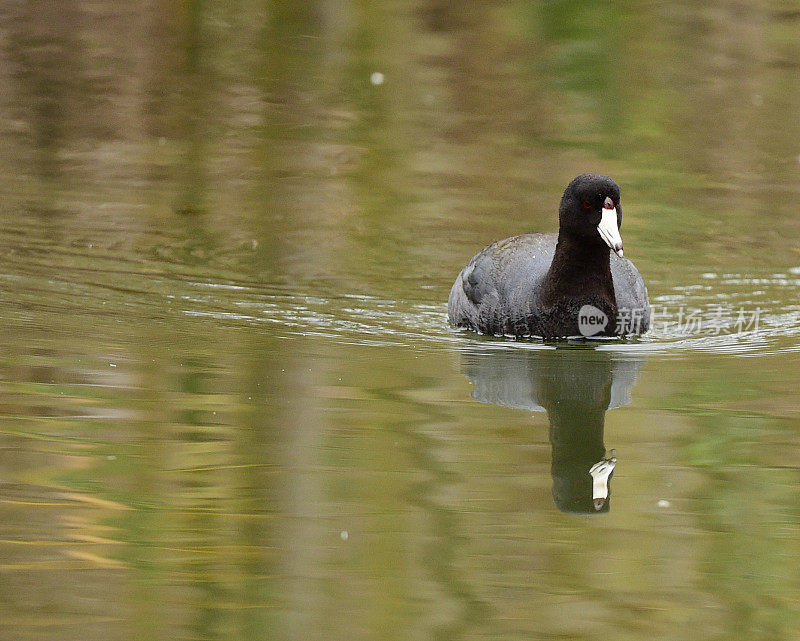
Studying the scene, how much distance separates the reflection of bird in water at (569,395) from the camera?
519cm

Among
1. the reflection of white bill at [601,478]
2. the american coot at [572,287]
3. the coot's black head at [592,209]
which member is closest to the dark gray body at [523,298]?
the american coot at [572,287]

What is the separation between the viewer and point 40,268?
29.2 ft

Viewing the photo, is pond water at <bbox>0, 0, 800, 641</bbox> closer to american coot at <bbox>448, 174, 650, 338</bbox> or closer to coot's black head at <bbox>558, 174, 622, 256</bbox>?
american coot at <bbox>448, 174, 650, 338</bbox>

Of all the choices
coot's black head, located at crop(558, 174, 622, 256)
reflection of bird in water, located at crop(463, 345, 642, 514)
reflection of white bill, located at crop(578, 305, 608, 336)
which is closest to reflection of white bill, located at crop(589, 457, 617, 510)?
reflection of bird in water, located at crop(463, 345, 642, 514)

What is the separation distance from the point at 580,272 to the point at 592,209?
0.32 m

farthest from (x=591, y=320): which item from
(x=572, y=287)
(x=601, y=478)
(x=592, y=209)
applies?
(x=601, y=478)

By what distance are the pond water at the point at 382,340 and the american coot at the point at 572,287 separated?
150 mm

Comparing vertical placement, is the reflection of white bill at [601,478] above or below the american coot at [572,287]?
below

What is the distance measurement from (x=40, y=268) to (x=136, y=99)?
226 inches

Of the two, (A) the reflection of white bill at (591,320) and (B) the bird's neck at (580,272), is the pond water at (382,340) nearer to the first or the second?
(A) the reflection of white bill at (591,320)

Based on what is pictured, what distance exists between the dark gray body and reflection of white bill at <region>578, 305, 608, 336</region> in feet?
0.07

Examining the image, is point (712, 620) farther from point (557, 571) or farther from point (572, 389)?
point (572, 389)

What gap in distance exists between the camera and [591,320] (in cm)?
749

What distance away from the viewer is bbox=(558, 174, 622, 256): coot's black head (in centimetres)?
725
